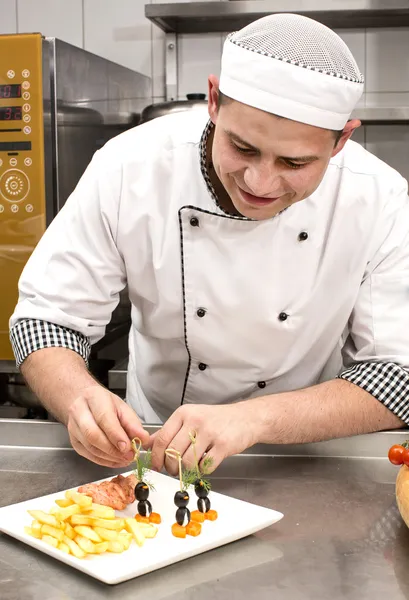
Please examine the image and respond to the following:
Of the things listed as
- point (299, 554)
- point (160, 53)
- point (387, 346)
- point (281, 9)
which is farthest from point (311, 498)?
point (160, 53)

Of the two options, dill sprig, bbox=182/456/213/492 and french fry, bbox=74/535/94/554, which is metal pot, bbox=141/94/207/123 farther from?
french fry, bbox=74/535/94/554

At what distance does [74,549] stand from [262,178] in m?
0.63

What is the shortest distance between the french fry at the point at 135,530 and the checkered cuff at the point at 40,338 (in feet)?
1.78

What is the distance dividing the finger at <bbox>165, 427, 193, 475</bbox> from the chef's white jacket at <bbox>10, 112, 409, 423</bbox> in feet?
1.38

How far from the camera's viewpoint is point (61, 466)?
4.53 ft

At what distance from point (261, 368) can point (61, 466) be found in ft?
1.63

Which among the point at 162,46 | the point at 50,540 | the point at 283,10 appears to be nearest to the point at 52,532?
the point at 50,540

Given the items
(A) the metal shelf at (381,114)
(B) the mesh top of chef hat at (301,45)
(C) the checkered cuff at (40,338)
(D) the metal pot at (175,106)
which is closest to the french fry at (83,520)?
(C) the checkered cuff at (40,338)

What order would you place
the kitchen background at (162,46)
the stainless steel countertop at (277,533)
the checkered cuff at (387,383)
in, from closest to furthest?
the stainless steel countertop at (277,533)
the checkered cuff at (387,383)
the kitchen background at (162,46)

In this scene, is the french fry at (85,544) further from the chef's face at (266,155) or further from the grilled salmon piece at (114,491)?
the chef's face at (266,155)

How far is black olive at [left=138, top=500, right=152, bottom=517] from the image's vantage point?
3.77 feet

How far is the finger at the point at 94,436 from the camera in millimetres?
1215

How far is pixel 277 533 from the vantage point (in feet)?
3.66

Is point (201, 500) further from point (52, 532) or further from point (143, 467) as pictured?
point (52, 532)
